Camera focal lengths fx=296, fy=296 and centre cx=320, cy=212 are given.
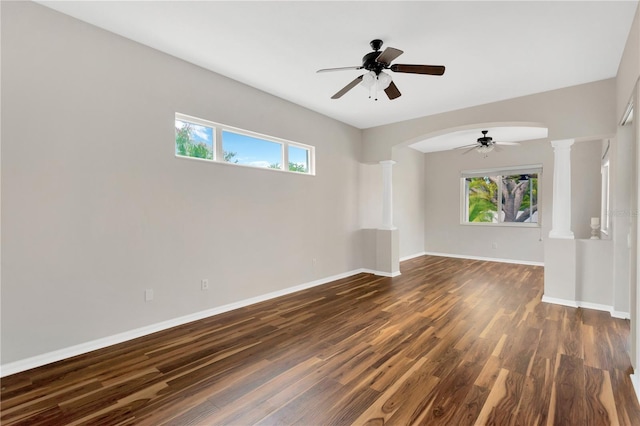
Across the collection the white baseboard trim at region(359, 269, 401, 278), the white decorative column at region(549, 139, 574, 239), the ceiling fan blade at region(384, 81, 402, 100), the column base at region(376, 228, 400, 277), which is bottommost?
the white baseboard trim at region(359, 269, 401, 278)

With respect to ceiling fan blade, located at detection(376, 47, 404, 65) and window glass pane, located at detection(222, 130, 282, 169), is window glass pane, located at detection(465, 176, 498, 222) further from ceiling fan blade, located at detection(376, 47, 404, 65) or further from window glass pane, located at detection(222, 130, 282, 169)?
ceiling fan blade, located at detection(376, 47, 404, 65)

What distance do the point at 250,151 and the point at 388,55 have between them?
7.57 ft

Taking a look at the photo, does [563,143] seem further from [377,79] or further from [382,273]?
[382,273]

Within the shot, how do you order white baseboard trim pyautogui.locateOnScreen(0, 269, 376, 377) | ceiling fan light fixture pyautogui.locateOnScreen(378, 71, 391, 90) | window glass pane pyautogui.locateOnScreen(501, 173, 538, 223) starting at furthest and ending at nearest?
window glass pane pyautogui.locateOnScreen(501, 173, 538, 223) < ceiling fan light fixture pyautogui.locateOnScreen(378, 71, 391, 90) < white baseboard trim pyautogui.locateOnScreen(0, 269, 376, 377)

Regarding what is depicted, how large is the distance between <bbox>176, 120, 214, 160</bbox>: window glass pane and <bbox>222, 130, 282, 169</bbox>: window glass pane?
20 cm

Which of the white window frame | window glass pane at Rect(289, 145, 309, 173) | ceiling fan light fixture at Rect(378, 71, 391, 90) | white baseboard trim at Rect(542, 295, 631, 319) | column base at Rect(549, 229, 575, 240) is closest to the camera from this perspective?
ceiling fan light fixture at Rect(378, 71, 391, 90)

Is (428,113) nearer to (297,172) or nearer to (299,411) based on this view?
(297,172)

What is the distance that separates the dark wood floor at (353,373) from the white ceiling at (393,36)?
2.98 m

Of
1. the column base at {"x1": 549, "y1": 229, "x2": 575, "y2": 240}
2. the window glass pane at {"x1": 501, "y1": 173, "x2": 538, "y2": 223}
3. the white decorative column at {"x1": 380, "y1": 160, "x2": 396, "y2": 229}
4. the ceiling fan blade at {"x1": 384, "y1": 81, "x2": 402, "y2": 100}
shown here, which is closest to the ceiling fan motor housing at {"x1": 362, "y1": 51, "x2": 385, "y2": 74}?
the ceiling fan blade at {"x1": 384, "y1": 81, "x2": 402, "y2": 100}

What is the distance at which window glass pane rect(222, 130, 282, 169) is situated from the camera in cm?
397

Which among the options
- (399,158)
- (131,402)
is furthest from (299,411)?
(399,158)

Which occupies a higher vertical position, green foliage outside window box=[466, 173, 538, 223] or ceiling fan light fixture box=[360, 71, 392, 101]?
ceiling fan light fixture box=[360, 71, 392, 101]

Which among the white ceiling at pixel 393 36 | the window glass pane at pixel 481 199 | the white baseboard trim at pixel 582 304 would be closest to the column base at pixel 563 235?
the white baseboard trim at pixel 582 304

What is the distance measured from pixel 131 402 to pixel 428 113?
5312 millimetres
